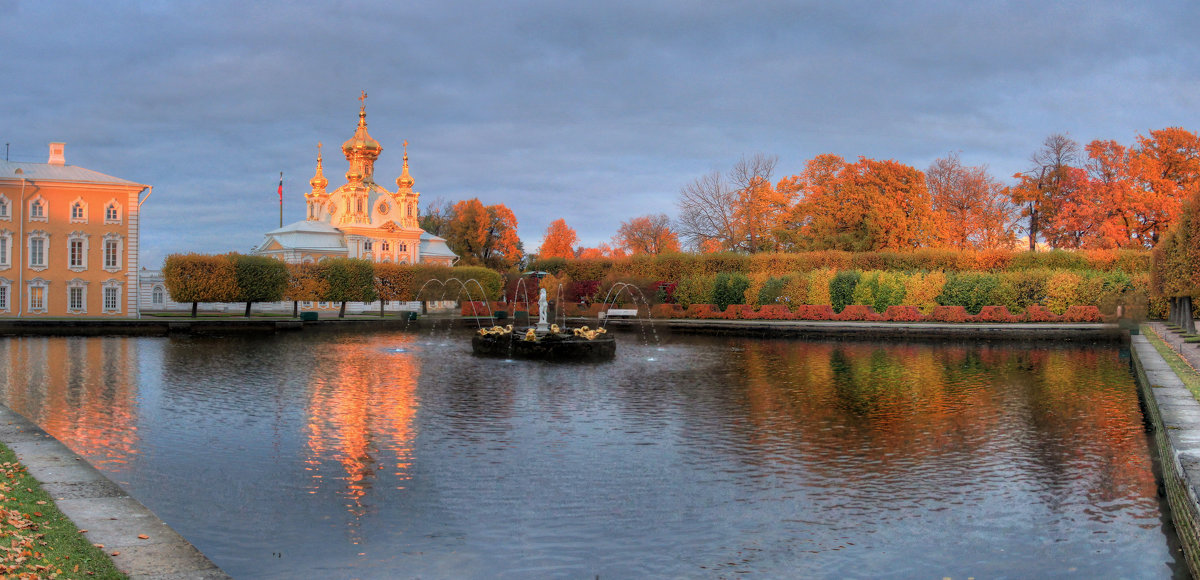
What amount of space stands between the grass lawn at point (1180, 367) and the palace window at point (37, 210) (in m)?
50.8

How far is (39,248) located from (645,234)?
68011mm

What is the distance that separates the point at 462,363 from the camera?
2461 centimetres

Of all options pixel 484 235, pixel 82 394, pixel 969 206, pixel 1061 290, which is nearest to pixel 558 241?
pixel 484 235

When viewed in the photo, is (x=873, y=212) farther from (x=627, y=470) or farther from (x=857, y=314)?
(x=627, y=470)

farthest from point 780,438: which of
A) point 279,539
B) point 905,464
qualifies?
point 279,539

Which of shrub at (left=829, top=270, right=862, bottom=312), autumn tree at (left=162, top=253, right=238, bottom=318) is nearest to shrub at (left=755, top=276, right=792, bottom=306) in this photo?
shrub at (left=829, top=270, right=862, bottom=312)

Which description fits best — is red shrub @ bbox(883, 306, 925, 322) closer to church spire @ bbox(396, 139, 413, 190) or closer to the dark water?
the dark water

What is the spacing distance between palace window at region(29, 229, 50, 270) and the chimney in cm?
559

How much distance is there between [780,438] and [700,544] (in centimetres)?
530

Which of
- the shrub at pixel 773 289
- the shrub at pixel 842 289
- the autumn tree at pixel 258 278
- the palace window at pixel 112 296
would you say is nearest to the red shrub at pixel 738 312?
the shrub at pixel 773 289

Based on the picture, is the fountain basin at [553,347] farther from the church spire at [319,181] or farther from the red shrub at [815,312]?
the church spire at [319,181]

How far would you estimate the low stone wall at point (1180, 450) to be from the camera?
7402 millimetres

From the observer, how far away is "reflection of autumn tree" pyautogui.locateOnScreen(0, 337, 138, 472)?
40.7 feet

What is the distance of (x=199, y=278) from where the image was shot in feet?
164
